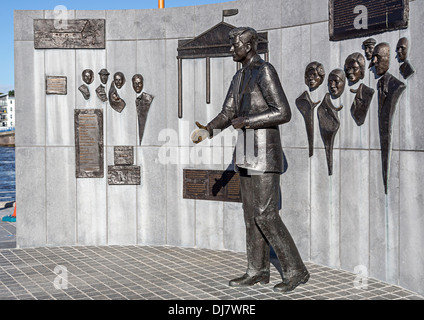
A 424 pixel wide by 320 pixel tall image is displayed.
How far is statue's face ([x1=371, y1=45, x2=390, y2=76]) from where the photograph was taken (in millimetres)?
6066

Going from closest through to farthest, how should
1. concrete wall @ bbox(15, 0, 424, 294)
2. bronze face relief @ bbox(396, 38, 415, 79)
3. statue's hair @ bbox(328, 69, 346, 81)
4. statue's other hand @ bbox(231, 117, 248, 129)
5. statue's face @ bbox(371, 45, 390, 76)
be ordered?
1. statue's other hand @ bbox(231, 117, 248, 129)
2. bronze face relief @ bbox(396, 38, 415, 79)
3. statue's face @ bbox(371, 45, 390, 76)
4. statue's hair @ bbox(328, 69, 346, 81)
5. concrete wall @ bbox(15, 0, 424, 294)

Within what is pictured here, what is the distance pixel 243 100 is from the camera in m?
5.95

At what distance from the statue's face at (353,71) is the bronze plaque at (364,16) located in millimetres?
346

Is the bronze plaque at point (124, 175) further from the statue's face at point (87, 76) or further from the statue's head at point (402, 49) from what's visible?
the statue's head at point (402, 49)

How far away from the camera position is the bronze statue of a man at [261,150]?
569cm

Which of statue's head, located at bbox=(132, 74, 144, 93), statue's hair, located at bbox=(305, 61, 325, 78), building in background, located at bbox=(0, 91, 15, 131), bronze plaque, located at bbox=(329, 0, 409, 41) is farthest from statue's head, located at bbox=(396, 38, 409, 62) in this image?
building in background, located at bbox=(0, 91, 15, 131)

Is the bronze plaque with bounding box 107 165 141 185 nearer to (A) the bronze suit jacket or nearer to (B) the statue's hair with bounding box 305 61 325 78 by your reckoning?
(A) the bronze suit jacket

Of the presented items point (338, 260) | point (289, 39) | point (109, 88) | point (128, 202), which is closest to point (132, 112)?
point (109, 88)

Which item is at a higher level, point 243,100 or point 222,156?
point 243,100

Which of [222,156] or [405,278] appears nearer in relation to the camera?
[405,278]

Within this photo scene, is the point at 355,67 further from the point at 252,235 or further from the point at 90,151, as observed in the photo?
the point at 90,151

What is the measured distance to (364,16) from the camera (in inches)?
250
